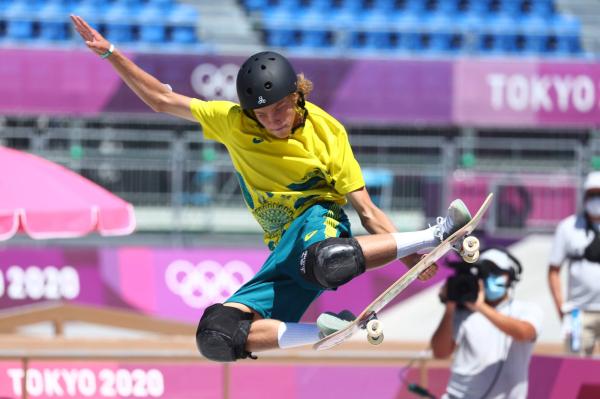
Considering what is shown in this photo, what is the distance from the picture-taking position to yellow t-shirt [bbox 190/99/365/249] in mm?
5715

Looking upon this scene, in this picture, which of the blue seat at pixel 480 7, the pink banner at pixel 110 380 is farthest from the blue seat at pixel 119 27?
the pink banner at pixel 110 380

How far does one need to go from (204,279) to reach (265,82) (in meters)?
7.47

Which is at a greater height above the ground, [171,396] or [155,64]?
[155,64]

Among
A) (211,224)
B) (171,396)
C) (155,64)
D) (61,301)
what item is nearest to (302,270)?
(171,396)

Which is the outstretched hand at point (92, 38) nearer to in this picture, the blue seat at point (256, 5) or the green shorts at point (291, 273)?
the green shorts at point (291, 273)

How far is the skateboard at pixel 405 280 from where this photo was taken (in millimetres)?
5293

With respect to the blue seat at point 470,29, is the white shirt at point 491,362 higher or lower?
lower

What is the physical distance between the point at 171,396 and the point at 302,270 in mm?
1858

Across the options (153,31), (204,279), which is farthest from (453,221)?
(153,31)

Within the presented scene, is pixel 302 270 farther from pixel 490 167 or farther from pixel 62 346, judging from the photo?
pixel 490 167

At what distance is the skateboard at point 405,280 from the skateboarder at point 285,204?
0.06 metres

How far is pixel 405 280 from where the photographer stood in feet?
18.6

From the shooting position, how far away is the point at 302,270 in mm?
5535

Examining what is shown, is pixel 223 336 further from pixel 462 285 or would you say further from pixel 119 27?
pixel 119 27
